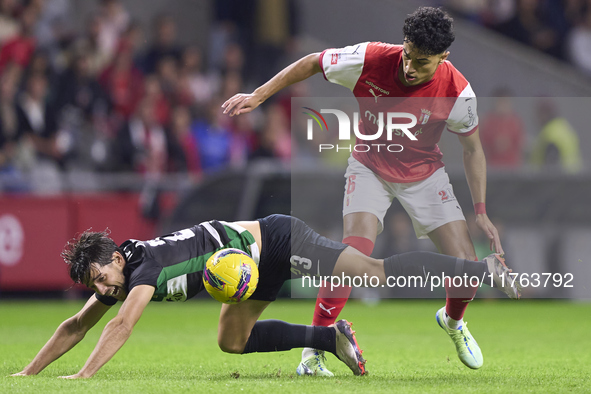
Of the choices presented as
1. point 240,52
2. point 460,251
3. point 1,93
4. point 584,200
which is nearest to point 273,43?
point 240,52

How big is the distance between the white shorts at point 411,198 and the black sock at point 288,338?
37.7 inches

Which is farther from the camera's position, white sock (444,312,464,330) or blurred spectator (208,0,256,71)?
blurred spectator (208,0,256,71)

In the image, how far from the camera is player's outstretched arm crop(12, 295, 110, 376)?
215 inches

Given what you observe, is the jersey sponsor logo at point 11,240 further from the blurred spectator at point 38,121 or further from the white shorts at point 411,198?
the white shorts at point 411,198

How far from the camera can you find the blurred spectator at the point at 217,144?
12977 millimetres

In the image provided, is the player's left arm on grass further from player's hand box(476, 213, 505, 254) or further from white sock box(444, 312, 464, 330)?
white sock box(444, 312, 464, 330)

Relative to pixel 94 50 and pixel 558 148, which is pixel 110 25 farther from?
pixel 558 148

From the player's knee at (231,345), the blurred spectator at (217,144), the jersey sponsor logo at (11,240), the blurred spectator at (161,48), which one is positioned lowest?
the jersey sponsor logo at (11,240)

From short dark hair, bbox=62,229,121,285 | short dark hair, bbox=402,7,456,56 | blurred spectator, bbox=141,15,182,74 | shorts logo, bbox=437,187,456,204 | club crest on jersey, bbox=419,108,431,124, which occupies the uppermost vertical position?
short dark hair, bbox=402,7,456,56

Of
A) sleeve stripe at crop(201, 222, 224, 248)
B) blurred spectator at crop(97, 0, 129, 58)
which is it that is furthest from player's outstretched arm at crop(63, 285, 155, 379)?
blurred spectator at crop(97, 0, 129, 58)

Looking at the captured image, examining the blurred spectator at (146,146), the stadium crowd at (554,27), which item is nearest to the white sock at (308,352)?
the blurred spectator at (146,146)

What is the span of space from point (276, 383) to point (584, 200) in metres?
7.40

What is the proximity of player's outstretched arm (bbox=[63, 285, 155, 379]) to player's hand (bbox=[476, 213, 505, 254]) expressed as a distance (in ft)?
8.38

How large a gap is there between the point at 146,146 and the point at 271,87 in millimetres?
6814
